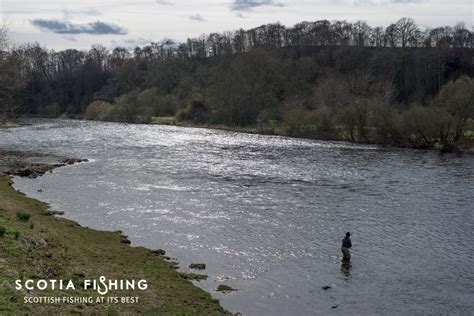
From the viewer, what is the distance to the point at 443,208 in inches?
1326

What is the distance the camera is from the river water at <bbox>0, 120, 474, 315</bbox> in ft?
66.2

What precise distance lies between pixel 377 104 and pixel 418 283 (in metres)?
54.8

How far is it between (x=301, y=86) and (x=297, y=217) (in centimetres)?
9180

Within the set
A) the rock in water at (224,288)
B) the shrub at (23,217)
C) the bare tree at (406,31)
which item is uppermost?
the bare tree at (406,31)

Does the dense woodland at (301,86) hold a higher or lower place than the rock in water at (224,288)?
higher

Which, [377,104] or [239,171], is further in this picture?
[377,104]

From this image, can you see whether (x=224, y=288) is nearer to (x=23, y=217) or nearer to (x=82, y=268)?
(x=82, y=268)

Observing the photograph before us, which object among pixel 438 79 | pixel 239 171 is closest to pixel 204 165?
pixel 239 171

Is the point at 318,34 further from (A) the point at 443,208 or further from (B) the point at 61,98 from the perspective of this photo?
(A) the point at 443,208

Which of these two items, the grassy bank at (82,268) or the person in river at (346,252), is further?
the person in river at (346,252)

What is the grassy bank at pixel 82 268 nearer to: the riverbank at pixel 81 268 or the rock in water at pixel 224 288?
the riverbank at pixel 81 268

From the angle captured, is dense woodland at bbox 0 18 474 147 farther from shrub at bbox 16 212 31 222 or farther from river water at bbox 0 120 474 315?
shrub at bbox 16 212 31 222

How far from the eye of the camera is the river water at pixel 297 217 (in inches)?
795

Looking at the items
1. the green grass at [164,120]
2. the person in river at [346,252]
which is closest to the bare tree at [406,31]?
the green grass at [164,120]
